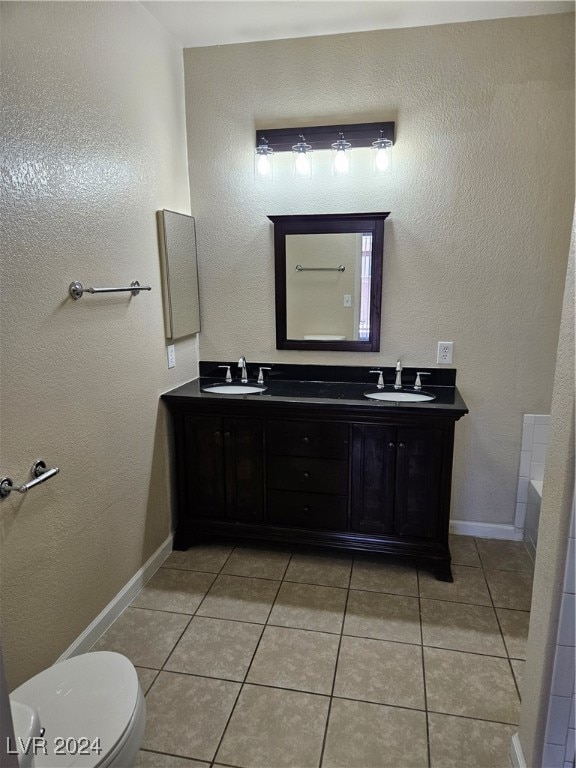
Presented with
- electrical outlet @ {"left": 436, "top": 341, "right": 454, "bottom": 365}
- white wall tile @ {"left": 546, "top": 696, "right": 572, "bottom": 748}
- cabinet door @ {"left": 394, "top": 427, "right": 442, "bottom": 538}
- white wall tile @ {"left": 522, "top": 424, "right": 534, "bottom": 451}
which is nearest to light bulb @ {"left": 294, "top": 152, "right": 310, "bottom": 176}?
Answer: electrical outlet @ {"left": 436, "top": 341, "right": 454, "bottom": 365}

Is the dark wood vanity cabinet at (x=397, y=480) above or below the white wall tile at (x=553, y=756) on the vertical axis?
above

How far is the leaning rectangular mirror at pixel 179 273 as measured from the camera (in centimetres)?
243

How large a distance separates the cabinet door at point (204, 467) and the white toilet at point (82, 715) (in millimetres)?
1248

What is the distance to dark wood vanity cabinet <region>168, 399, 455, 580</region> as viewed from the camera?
7.70 ft

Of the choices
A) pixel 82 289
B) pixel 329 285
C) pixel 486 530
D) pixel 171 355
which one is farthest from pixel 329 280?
pixel 486 530

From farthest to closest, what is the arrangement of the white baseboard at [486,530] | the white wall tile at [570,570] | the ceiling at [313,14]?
1. the white baseboard at [486,530]
2. the ceiling at [313,14]
3. the white wall tile at [570,570]

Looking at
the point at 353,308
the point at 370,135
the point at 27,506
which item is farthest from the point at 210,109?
the point at 27,506

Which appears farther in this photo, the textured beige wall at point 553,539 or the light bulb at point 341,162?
the light bulb at point 341,162

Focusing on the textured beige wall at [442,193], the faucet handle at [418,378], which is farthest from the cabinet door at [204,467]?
the faucet handle at [418,378]

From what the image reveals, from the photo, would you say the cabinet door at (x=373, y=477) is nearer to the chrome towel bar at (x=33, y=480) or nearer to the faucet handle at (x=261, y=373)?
the faucet handle at (x=261, y=373)

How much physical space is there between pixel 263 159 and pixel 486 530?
7.90 feet

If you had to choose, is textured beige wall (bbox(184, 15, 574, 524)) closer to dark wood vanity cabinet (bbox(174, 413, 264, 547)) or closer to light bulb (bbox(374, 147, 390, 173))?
light bulb (bbox(374, 147, 390, 173))

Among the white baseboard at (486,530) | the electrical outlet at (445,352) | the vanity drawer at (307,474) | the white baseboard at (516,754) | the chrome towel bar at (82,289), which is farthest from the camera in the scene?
the white baseboard at (486,530)

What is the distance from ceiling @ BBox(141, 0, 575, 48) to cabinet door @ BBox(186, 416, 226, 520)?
6.27 ft
